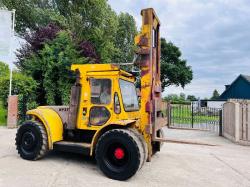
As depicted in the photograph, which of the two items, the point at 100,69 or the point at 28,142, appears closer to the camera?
the point at 100,69

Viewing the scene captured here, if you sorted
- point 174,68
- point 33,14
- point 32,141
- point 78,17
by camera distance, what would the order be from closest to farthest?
point 32,141 → point 78,17 → point 33,14 → point 174,68

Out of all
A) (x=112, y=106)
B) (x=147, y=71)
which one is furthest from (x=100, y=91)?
(x=147, y=71)

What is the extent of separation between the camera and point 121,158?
19.4ft

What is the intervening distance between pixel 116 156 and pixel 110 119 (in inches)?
36.9

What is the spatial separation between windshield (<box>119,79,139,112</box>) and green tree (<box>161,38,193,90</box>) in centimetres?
3816

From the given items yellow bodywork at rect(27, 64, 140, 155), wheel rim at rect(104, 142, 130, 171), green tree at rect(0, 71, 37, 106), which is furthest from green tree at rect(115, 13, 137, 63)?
wheel rim at rect(104, 142, 130, 171)

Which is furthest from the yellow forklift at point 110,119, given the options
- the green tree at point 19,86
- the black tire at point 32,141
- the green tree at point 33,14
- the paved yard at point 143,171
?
the green tree at point 33,14

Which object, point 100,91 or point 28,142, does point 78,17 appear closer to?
point 28,142

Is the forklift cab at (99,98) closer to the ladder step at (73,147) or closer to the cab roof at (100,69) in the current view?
the cab roof at (100,69)

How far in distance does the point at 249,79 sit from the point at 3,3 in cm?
2963

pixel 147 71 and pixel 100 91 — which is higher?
pixel 147 71

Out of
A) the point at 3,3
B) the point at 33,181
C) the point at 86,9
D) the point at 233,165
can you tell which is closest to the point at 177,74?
the point at 86,9

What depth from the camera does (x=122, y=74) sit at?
22.4 ft

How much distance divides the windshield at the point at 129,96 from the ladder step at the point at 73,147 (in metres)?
1.32
